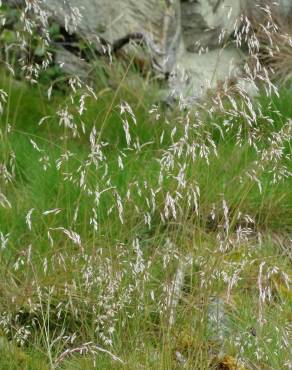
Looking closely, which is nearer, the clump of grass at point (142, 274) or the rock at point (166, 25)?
the clump of grass at point (142, 274)

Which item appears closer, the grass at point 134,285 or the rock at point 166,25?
the grass at point 134,285

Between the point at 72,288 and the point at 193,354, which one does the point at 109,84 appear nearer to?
the point at 72,288

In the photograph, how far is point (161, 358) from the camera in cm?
261

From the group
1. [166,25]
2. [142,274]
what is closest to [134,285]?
[142,274]

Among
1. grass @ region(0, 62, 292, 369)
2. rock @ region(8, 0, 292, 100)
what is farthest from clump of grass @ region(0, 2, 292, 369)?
rock @ region(8, 0, 292, 100)

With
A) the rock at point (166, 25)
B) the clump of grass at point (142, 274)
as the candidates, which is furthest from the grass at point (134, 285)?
the rock at point (166, 25)

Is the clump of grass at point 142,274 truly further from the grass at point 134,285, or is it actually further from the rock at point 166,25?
the rock at point 166,25

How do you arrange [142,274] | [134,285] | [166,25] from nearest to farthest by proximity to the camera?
[142,274] < [134,285] < [166,25]

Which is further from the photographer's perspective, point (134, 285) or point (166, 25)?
point (166, 25)

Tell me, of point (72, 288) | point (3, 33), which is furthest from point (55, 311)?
point (3, 33)

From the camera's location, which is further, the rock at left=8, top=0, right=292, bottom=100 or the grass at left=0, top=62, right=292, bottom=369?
the rock at left=8, top=0, right=292, bottom=100

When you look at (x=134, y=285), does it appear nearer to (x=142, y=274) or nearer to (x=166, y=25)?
(x=142, y=274)

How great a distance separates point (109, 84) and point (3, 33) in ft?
2.41

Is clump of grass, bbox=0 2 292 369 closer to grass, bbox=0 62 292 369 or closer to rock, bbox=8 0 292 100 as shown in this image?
grass, bbox=0 62 292 369
